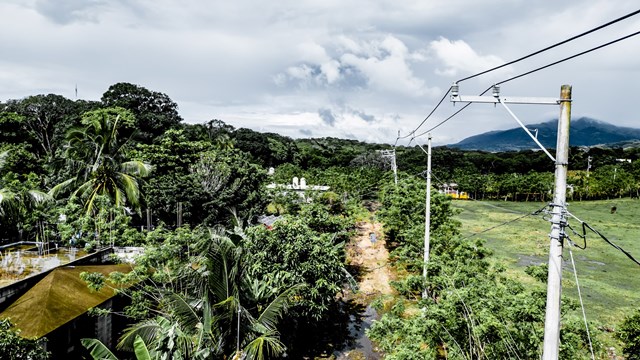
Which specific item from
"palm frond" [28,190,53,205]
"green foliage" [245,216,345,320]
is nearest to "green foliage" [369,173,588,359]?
"green foliage" [245,216,345,320]

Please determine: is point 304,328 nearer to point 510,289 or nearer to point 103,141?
point 510,289

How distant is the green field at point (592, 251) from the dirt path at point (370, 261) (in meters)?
6.88

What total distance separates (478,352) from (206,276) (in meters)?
6.25

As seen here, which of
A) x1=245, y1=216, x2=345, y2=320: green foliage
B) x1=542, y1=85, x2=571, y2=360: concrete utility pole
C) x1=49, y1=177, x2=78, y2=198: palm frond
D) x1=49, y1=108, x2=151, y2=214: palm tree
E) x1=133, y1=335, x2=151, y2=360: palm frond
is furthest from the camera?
x1=49, y1=177, x2=78, y2=198: palm frond

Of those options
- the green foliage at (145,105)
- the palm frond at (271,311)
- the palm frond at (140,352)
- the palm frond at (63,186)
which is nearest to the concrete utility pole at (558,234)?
the palm frond at (271,311)

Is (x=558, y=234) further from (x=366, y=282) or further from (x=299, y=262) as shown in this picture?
(x=366, y=282)

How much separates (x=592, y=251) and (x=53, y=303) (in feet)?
97.5

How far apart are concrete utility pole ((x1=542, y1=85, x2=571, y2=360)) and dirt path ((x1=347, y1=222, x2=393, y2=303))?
1261cm

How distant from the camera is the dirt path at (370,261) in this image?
17.8 m

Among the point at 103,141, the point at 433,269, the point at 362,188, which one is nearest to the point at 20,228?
the point at 103,141

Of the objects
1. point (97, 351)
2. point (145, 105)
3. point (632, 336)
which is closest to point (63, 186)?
point (97, 351)

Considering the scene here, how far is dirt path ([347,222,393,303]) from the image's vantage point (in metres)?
17.8

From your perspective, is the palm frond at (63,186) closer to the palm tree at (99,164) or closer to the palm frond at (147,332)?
the palm tree at (99,164)

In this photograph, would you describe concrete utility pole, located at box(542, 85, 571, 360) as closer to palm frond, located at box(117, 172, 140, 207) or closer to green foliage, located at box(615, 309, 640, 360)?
green foliage, located at box(615, 309, 640, 360)
